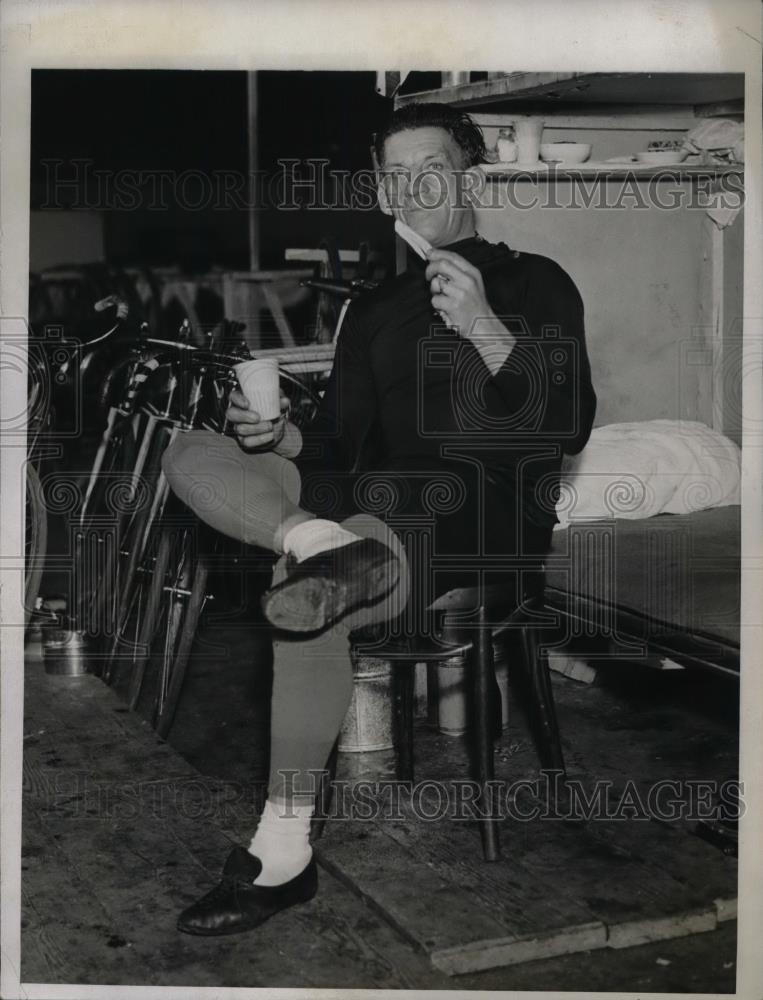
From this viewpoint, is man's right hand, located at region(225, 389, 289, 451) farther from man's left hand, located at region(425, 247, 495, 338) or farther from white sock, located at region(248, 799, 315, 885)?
white sock, located at region(248, 799, 315, 885)

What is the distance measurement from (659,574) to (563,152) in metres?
1.38

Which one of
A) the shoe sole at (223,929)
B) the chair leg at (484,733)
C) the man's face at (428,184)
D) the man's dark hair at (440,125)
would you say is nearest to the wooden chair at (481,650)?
the chair leg at (484,733)

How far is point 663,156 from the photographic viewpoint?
370 centimetres

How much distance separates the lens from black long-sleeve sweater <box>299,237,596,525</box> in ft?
9.16

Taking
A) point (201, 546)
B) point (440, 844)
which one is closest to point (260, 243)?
point (201, 546)

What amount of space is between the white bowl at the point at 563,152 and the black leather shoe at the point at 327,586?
171cm

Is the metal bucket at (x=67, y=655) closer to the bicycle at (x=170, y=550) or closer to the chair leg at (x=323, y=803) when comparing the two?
the bicycle at (x=170, y=550)

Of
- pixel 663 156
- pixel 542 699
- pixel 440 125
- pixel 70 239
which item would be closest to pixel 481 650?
pixel 542 699

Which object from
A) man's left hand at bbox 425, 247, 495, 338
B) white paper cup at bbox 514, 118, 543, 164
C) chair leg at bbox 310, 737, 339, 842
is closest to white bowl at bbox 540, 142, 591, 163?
white paper cup at bbox 514, 118, 543, 164

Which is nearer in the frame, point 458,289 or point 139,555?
point 458,289

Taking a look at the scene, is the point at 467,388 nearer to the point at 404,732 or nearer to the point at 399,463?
the point at 399,463

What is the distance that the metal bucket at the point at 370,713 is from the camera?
11.3 feet

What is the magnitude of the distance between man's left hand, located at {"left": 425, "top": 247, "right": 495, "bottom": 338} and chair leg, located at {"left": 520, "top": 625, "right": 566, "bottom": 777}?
2.65 ft

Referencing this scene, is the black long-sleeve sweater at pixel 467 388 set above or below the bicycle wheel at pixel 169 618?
above
